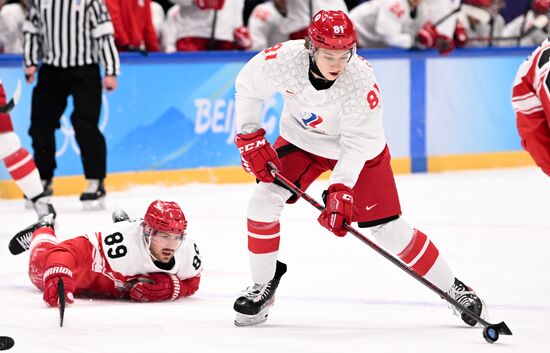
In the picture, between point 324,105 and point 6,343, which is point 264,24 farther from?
point 6,343

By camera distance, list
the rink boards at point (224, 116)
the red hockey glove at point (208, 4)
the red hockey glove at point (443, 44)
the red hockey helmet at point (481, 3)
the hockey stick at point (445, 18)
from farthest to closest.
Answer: the red hockey helmet at point (481, 3) → the hockey stick at point (445, 18) → the red hockey glove at point (443, 44) → the red hockey glove at point (208, 4) → the rink boards at point (224, 116)

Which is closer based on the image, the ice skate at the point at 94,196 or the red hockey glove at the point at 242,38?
the ice skate at the point at 94,196

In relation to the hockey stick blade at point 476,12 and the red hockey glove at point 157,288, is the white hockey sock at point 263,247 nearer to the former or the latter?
the red hockey glove at point 157,288

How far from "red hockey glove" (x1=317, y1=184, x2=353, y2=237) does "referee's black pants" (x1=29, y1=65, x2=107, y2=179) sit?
3901 mm

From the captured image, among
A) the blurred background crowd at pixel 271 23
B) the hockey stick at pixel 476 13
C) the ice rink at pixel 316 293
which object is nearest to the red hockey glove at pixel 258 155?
the ice rink at pixel 316 293

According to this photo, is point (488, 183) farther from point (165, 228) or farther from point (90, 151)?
point (165, 228)

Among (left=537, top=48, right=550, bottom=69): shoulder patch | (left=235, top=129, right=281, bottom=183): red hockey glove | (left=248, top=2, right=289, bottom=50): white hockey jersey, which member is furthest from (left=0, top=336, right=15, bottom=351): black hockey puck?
(left=248, top=2, right=289, bottom=50): white hockey jersey

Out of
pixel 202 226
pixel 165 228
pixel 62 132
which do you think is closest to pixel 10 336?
pixel 165 228

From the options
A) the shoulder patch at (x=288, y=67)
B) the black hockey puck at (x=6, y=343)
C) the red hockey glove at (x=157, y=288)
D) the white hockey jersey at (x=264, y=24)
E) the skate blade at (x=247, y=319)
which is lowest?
the white hockey jersey at (x=264, y=24)

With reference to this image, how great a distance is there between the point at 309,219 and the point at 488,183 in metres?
2.29

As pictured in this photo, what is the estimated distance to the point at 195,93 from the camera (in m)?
8.86

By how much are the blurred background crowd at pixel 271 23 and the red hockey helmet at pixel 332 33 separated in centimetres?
438

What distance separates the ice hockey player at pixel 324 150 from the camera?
13.5ft

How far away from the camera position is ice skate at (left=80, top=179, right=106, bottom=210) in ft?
25.0
